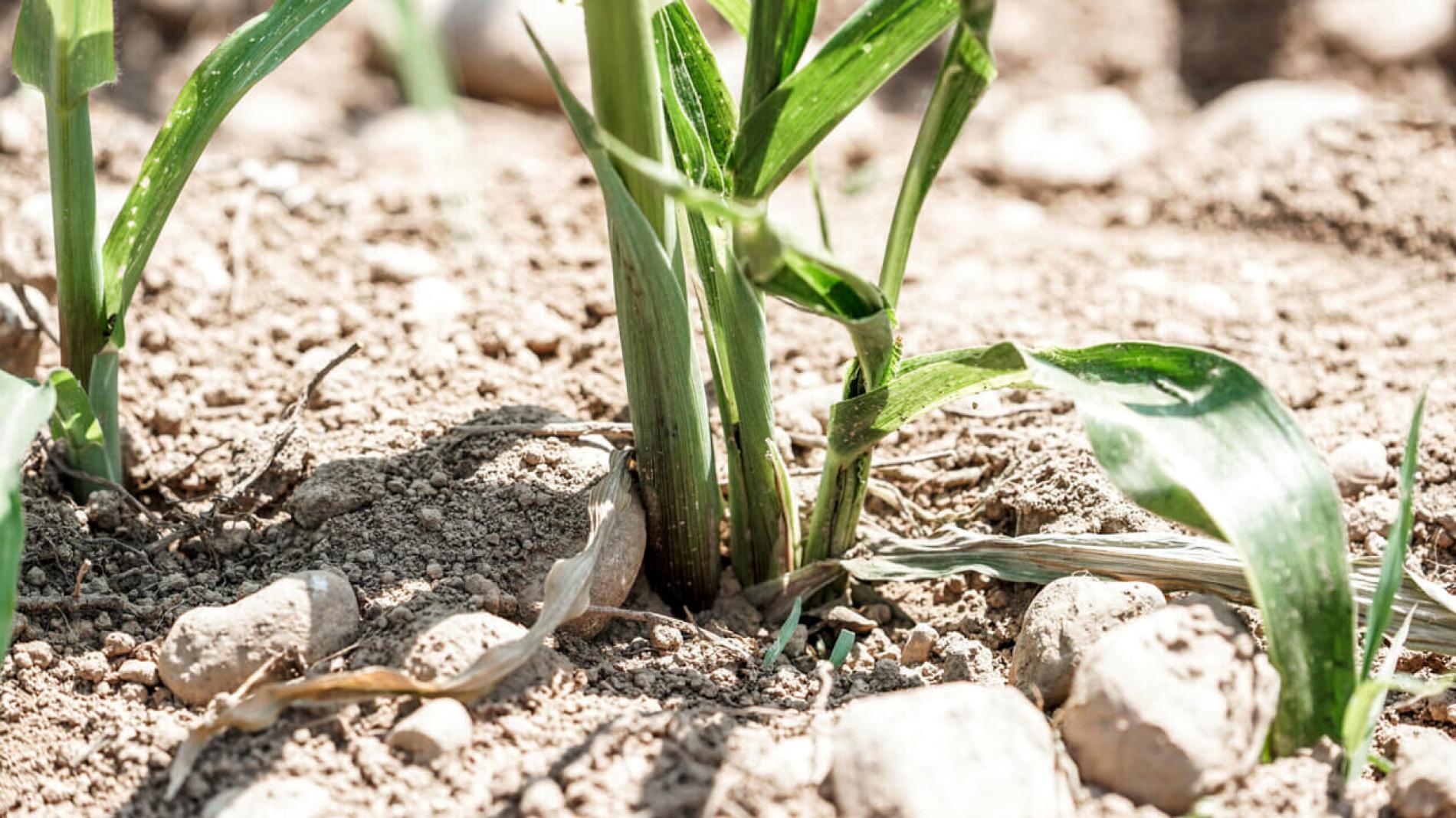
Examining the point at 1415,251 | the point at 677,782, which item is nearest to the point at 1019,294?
the point at 1415,251

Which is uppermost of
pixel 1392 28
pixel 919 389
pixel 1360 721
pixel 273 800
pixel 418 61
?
pixel 1392 28

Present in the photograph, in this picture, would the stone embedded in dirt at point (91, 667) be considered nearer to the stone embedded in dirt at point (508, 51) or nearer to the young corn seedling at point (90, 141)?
the young corn seedling at point (90, 141)

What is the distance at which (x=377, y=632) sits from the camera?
1008mm

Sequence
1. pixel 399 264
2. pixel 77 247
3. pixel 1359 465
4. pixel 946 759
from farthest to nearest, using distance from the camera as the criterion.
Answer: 1. pixel 399 264
2. pixel 1359 465
3. pixel 77 247
4. pixel 946 759

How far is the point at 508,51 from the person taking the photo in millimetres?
2715

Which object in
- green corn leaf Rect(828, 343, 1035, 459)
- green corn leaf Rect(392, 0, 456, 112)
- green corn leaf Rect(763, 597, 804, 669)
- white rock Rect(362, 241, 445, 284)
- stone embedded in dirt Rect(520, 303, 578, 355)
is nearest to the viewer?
green corn leaf Rect(392, 0, 456, 112)

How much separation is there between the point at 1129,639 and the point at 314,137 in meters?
2.10

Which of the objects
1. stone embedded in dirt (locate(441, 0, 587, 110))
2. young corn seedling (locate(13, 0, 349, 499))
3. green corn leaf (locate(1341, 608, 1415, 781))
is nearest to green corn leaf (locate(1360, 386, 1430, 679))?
green corn leaf (locate(1341, 608, 1415, 781))

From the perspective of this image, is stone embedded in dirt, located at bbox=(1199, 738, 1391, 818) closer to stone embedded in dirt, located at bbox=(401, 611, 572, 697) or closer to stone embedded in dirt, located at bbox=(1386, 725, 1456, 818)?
stone embedded in dirt, located at bbox=(1386, 725, 1456, 818)

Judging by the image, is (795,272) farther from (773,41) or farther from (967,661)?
(967,661)

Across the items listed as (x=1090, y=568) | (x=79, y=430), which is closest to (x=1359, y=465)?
(x=1090, y=568)

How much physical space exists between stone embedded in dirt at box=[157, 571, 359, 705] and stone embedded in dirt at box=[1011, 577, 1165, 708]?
0.58 m

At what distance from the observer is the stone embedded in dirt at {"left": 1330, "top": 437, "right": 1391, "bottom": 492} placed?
4.23ft

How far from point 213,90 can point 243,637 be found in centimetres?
50
